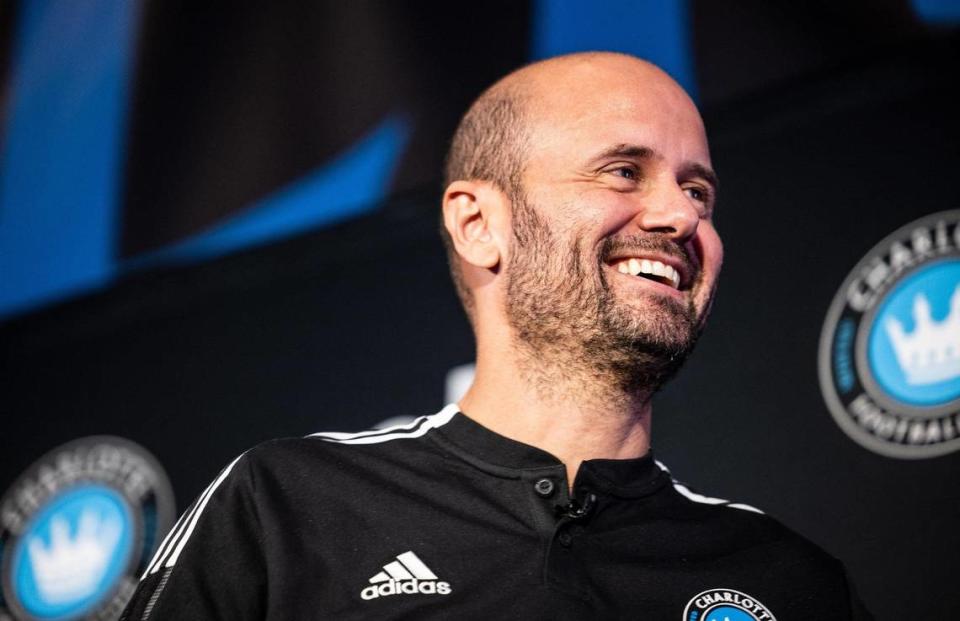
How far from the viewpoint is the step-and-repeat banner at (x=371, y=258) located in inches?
48.8

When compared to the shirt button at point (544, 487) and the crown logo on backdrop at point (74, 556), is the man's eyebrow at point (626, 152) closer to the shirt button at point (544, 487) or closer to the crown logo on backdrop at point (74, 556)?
the shirt button at point (544, 487)

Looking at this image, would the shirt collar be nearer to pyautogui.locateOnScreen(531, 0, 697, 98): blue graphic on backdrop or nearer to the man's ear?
the man's ear

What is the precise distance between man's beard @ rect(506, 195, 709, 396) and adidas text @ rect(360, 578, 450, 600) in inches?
11.1

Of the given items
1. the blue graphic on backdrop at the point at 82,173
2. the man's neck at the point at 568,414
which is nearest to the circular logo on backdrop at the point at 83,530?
the blue graphic on backdrop at the point at 82,173

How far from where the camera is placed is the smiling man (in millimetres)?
946

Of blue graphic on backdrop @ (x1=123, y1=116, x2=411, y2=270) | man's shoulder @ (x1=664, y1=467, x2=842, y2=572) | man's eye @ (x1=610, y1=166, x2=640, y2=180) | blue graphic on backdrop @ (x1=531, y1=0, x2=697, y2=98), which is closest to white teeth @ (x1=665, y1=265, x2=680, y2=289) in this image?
man's eye @ (x1=610, y1=166, x2=640, y2=180)

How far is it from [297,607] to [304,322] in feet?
3.33

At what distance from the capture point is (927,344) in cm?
120

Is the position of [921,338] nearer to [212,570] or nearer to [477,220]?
[477,220]

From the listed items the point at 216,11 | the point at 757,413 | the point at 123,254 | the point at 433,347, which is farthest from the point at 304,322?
the point at 757,413

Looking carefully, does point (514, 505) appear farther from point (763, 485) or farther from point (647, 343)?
point (763, 485)

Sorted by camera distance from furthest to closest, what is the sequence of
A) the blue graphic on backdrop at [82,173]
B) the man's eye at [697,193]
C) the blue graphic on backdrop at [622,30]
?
the blue graphic on backdrop at [82,173] → the blue graphic on backdrop at [622,30] → the man's eye at [697,193]

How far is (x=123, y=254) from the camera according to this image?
2.12 m

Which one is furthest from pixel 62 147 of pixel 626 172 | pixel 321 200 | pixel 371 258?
pixel 626 172
